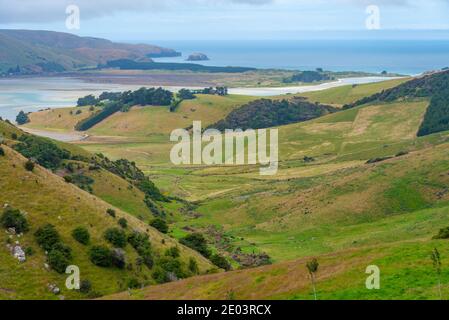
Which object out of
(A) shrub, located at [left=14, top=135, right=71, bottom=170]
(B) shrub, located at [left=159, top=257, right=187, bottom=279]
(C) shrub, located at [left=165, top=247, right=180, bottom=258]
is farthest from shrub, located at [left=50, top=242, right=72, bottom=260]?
(A) shrub, located at [left=14, top=135, right=71, bottom=170]

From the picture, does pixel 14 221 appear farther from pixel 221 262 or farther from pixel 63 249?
pixel 221 262

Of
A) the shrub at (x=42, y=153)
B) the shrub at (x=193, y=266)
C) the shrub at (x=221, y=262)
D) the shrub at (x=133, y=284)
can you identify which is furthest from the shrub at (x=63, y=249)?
the shrub at (x=42, y=153)

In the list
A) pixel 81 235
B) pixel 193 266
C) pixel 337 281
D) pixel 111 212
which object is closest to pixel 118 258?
pixel 81 235

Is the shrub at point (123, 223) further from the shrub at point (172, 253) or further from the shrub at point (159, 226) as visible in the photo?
the shrub at point (159, 226)
